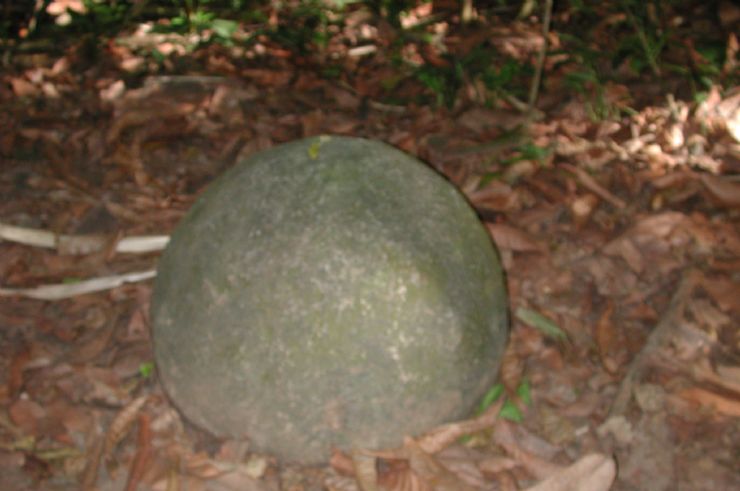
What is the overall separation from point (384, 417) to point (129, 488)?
0.85m

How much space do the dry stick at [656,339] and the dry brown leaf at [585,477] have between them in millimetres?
273

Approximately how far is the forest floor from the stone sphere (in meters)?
0.16

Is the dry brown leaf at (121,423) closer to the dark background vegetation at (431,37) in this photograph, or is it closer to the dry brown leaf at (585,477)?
the dry brown leaf at (585,477)

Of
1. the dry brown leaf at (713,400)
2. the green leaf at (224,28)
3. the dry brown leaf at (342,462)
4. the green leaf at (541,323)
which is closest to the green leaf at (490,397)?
the green leaf at (541,323)

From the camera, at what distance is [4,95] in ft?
13.4

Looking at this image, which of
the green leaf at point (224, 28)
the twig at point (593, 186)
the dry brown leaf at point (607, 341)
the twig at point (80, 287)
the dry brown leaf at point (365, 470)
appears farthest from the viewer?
the green leaf at point (224, 28)

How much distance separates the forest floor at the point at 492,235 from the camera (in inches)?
93.2

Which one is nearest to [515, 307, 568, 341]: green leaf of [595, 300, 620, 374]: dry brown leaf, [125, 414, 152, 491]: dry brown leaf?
[595, 300, 620, 374]: dry brown leaf

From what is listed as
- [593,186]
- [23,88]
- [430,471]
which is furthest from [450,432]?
[23,88]

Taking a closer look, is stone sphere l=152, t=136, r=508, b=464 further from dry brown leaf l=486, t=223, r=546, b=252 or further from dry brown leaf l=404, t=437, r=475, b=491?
dry brown leaf l=486, t=223, r=546, b=252

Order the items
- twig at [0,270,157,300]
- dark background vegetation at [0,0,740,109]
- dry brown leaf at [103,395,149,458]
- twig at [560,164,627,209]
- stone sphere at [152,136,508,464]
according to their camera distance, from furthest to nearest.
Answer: dark background vegetation at [0,0,740,109] < twig at [560,164,627,209] < twig at [0,270,157,300] < dry brown leaf at [103,395,149,458] < stone sphere at [152,136,508,464]

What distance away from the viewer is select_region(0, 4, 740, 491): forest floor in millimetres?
2367

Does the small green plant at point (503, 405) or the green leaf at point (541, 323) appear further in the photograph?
the green leaf at point (541, 323)

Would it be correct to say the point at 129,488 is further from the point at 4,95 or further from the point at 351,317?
the point at 4,95
